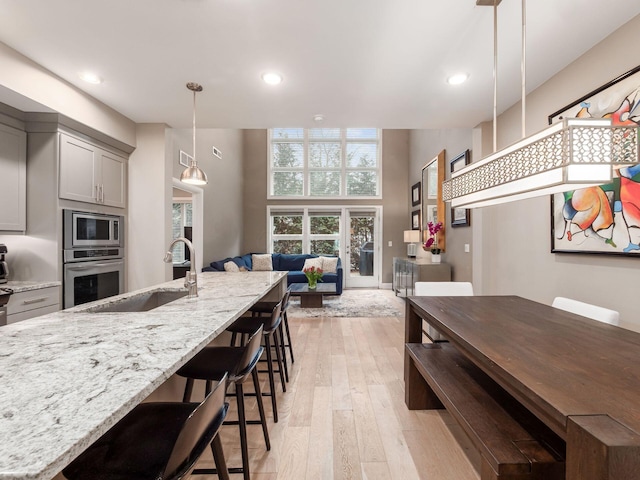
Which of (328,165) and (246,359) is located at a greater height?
(328,165)

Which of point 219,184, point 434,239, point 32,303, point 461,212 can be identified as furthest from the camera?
point 219,184

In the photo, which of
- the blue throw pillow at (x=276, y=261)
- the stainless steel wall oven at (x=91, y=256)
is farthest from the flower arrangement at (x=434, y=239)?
the stainless steel wall oven at (x=91, y=256)

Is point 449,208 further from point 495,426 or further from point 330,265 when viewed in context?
point 495,426

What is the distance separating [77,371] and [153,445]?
1.02ft

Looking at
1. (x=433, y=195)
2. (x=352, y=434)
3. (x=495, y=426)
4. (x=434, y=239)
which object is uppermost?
(x=433, y=195)

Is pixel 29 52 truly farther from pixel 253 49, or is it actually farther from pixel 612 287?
pixel 612 287

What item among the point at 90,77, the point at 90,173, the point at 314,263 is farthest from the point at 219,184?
the point at 90,77

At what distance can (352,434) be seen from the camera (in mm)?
1881

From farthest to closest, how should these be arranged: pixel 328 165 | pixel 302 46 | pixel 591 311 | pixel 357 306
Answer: pixel 328 165 → pixel 357 306 → pixel 302 46 → pixel 591 311

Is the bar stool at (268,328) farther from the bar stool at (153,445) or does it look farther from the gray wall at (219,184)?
the gray wall at (219,184)

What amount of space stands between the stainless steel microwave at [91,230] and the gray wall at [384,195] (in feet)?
14.1

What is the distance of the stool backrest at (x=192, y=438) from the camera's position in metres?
0.71

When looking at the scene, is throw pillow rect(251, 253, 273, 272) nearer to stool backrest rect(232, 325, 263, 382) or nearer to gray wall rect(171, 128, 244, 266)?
gray wall rect(171, 128, 244, 266)

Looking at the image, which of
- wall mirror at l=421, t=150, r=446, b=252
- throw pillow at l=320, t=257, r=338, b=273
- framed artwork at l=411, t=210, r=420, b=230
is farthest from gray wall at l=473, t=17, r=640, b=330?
throw pillow at l=320, t=257, r=338, b=273
